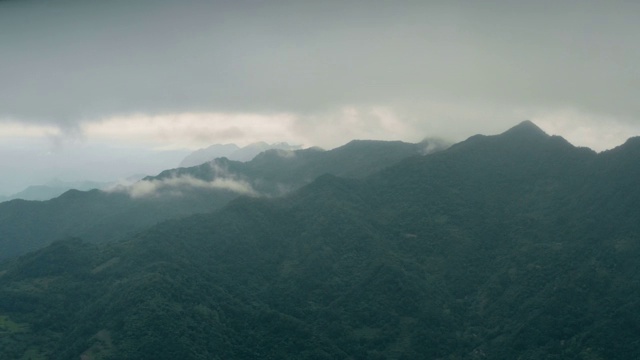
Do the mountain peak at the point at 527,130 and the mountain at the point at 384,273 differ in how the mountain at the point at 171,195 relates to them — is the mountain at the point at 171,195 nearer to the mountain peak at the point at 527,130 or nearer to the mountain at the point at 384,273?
the mountain peak at the point at 527,130

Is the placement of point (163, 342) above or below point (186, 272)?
below

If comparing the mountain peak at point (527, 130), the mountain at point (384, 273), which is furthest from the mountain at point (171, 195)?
the mountain at point (384, 273)

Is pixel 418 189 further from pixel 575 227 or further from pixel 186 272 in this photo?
pixel 186 272

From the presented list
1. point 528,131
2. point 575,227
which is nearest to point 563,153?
point 528,131

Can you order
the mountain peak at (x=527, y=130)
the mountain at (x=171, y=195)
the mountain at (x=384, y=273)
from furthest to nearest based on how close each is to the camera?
the mountain at (x=171, y=195), the mountain peak at (x=527, y=130), the mountain at (x=384, y=273)

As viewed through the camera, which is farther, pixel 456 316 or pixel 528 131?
pixel 528 131

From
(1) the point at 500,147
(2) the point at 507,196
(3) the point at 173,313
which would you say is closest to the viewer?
(3) the point at 173,313
